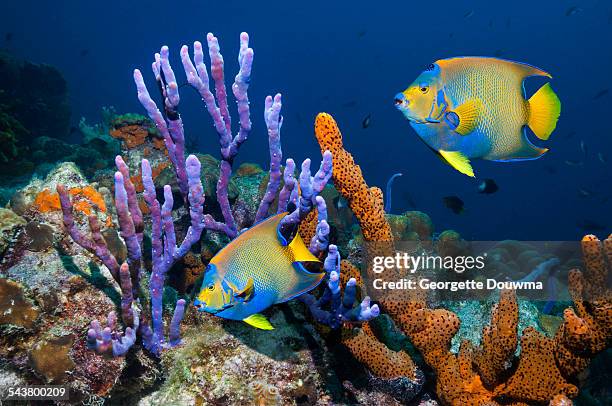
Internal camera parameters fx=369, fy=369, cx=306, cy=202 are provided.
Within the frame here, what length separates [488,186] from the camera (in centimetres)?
746

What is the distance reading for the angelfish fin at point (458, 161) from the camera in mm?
1771

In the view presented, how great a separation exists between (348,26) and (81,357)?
100m

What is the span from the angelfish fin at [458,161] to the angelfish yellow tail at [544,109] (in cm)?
34

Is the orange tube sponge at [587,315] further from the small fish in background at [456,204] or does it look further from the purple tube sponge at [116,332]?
the small fish in background at [456,204]

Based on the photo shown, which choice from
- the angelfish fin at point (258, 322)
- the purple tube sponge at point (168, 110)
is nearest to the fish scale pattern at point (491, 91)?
the angelfish fin at point (258, 322)

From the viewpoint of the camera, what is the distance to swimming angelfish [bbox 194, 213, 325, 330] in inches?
63.0

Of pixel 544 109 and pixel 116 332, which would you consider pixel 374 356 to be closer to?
pixel 116 332

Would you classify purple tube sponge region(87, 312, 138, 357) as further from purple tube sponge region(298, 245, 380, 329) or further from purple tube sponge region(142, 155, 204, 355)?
purple tube sponge region(298, 245, 380, 329)

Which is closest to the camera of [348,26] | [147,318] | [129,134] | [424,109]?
[424,109]

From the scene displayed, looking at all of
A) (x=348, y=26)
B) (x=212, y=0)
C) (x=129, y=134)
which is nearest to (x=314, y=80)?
(x=348, y=26)

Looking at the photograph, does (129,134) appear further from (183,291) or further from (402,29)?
(402,29)

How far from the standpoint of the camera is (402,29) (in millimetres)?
92125

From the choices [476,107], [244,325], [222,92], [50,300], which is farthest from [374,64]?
[50,300]

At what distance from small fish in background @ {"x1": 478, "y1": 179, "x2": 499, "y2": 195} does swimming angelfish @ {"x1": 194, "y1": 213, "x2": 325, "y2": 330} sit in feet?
22.1
